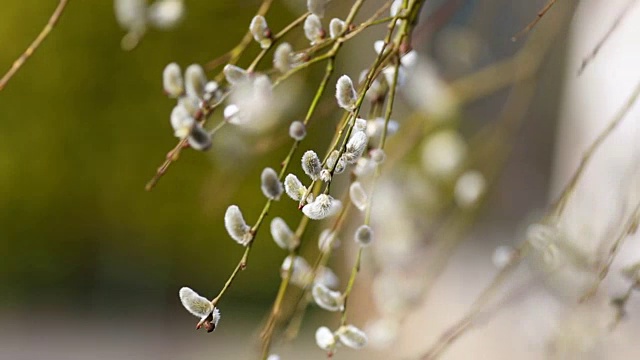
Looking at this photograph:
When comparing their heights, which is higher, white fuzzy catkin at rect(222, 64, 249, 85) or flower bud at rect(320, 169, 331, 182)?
white fuzzy catkin at rect(222, 64, 249, 85)

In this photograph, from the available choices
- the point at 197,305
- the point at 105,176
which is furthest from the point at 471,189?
the point at 105,176

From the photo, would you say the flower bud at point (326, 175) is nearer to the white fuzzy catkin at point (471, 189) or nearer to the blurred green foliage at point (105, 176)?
the white fuzzy catkin at point (471, 189)

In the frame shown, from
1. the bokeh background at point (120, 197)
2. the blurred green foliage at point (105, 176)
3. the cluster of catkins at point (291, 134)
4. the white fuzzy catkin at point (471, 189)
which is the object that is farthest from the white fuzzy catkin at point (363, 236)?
the blurred green foliage at point (105, 176)

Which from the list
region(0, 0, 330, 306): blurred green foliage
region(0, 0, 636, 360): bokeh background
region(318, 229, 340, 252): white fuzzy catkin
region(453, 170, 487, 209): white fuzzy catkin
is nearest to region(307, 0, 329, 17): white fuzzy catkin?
region(318, 229, 340, 252): white fuzzy catkin

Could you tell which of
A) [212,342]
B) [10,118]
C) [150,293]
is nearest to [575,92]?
[212,342]

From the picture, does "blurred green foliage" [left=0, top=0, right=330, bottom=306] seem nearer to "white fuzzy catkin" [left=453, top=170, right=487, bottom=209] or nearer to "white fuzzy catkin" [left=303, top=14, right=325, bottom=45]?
"white fuzzy catkin" [left=453, top=170, right=487, bottom=209]

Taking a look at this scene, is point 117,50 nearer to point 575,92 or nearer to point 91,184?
point 91,184

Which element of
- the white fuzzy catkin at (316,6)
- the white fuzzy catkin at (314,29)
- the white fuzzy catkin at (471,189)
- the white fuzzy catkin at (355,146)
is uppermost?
the white fuzzy catkin at (471,189)
